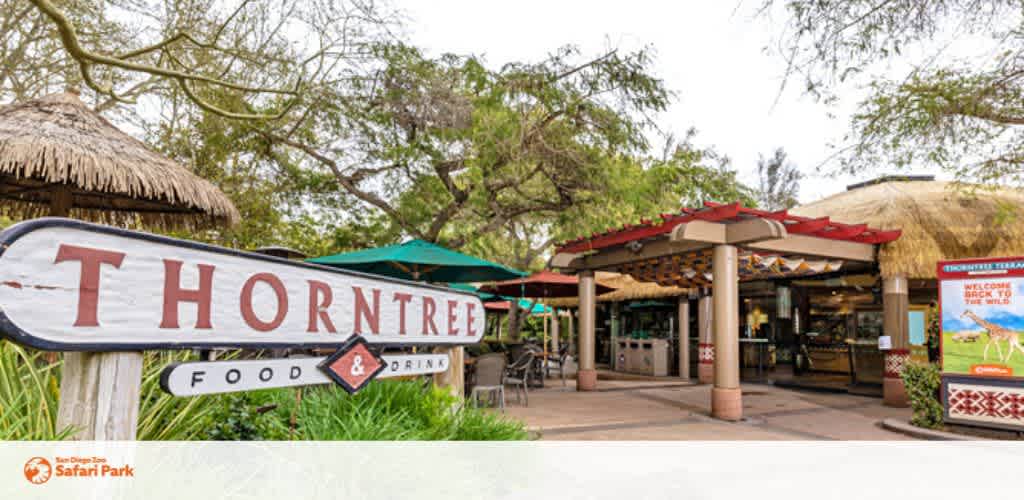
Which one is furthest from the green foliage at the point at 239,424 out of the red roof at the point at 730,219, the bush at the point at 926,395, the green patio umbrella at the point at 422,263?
the bush at the point at 926,395

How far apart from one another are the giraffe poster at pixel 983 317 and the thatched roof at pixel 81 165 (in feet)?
28.7

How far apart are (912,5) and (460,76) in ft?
18.4

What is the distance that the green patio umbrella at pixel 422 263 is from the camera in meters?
7.31

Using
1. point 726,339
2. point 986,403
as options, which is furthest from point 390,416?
point 986,403

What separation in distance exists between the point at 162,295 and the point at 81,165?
4.25 meters

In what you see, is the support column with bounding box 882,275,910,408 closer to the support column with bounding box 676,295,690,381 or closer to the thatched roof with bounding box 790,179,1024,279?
the thatched roof with bounding box 790,179,1024,279

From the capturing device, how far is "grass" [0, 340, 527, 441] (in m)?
2.48

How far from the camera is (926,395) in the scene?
7758mm

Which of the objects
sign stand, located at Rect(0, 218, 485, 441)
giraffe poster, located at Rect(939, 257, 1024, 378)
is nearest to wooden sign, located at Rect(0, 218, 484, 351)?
sign stand, located at Rect(0, 218, 485, 441)

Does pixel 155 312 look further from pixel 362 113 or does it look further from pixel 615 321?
pixel 615 321

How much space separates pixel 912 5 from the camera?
5883mm

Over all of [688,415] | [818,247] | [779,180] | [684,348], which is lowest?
[688,415]

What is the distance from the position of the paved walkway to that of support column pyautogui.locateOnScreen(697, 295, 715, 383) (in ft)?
5.52
